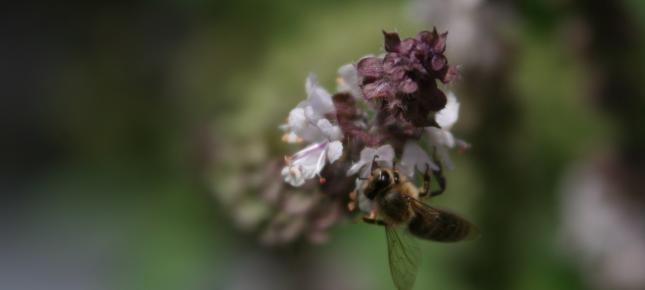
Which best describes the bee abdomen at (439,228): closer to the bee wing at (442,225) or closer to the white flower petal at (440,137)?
the bee wing at (442,225)

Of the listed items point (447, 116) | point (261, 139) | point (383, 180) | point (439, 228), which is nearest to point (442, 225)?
point (439, 228)

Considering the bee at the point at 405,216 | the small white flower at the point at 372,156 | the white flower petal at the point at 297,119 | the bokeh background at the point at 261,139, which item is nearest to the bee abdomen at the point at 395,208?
the bee at the point at 405,216

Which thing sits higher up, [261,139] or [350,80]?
[261,139]

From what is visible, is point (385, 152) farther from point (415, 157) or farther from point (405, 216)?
point (405, 216)

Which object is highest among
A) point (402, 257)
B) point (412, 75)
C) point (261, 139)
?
point (261, 139)

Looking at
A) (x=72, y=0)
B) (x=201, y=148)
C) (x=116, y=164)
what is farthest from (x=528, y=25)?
(x=72, y=0)

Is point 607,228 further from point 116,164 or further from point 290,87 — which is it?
point 116,164
